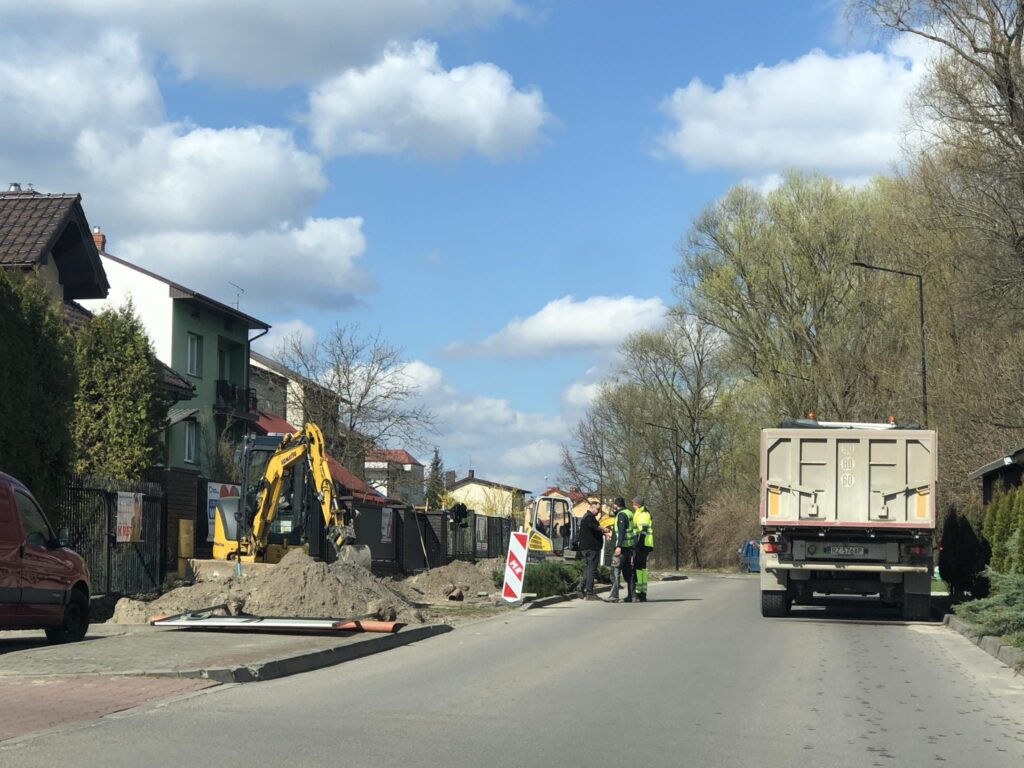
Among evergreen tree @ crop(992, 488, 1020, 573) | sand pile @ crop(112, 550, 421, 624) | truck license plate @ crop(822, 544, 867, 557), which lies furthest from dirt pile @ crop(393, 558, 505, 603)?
evergreen tree @ crop(992, 488, 1020, 573)

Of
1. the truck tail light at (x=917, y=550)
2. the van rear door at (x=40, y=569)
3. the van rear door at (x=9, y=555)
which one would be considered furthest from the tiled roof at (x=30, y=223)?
the truck tail light at (x=917, y=550)

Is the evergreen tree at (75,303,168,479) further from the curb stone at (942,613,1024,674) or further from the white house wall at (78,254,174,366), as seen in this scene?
the white house wall at (78,254,174,366)

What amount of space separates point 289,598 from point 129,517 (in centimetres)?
441

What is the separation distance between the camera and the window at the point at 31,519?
1415 cm

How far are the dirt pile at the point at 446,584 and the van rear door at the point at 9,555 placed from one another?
1052 cm

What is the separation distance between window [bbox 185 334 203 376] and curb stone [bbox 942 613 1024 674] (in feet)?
108

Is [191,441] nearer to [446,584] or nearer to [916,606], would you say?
[446,584]

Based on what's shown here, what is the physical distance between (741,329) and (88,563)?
33952mm

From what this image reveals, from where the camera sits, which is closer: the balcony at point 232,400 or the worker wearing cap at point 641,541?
the worker wearing cap at point 641,541

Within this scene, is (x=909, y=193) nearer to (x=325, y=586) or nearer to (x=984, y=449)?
(x=984, y=449)

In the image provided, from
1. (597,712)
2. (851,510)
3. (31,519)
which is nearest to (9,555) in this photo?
(31,519)

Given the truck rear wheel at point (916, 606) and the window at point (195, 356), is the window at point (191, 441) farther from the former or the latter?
the truck rear wheel at point (916, 606)

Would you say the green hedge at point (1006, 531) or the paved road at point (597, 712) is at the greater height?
the green hedge at point (1006, 531)

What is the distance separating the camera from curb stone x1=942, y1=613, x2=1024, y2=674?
13.7 meters
